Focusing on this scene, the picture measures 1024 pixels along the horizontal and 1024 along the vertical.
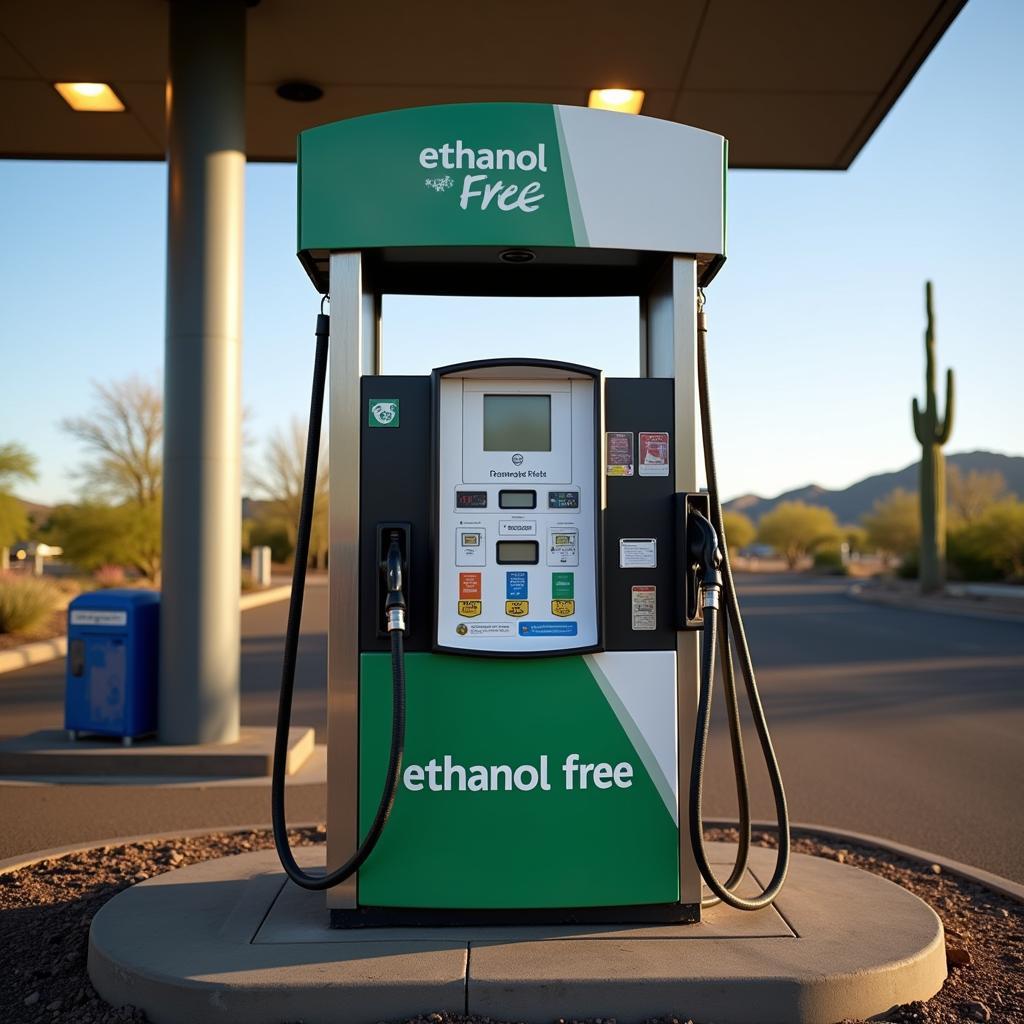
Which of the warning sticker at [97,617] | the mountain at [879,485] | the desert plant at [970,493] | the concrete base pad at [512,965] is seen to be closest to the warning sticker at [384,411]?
the concrete base pad at [512,965]

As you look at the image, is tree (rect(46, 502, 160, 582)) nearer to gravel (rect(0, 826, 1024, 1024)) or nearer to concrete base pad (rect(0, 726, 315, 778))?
concrete base pad (rect(0, 726, 315, 778))

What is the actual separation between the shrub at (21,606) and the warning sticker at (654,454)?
1626 centimetres

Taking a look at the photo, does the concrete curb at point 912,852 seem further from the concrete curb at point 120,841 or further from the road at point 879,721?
the concrete curb at point 120,841

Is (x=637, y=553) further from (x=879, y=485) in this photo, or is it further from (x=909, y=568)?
(x=879, y=485)

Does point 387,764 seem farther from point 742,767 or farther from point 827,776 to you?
point 827,776

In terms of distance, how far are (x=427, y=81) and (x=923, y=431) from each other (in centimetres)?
2447

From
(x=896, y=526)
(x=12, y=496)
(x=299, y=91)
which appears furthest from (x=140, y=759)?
(x=896, y=526)

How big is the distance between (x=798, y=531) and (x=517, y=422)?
67.5m

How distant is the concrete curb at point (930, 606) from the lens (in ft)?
80.1

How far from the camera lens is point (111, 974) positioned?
376 centimetres

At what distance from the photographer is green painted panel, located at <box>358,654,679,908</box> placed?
406cm

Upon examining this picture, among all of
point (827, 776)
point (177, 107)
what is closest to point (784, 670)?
point (827, 776)

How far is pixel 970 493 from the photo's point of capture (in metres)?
51.4

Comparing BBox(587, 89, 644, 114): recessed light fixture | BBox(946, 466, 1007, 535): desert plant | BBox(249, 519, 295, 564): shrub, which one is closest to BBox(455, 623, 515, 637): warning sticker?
BBox(587, 89, 644, 114): recessed light fixture
